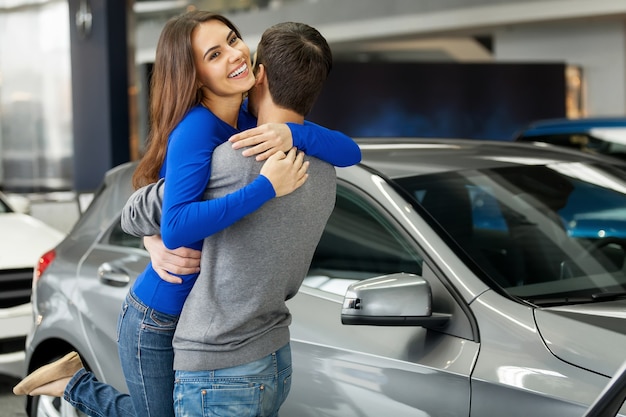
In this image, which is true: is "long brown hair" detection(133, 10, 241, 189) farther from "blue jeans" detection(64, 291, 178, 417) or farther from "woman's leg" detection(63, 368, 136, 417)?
"woman's leg" detection(63, 368, 136, 417)

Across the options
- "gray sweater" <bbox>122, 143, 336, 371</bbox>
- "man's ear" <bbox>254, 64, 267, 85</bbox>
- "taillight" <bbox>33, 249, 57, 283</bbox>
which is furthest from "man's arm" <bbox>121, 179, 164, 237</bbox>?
"taillight" <bbox>33, 249, 57, 283</bbox>

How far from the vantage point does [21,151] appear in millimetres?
24906

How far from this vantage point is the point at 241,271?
6.91 feet

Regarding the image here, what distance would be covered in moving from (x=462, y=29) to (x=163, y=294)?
779 inches

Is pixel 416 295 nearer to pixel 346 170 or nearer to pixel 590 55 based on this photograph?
pixel 346 170

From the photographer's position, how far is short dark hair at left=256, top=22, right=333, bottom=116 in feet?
6.93

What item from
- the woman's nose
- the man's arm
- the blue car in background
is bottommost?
the blue car in background

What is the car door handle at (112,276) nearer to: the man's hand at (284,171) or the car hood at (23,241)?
the man's hand at (284,171)

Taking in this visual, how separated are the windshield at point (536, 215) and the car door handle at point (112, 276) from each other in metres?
1.13

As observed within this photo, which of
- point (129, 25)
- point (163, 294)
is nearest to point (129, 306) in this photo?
point (163, 294)

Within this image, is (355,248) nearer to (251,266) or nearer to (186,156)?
(251,266)

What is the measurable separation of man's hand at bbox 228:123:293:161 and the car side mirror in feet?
1.88

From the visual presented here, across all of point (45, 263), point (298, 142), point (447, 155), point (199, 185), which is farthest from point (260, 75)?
point (45, 263)

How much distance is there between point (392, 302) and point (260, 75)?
71 cm
